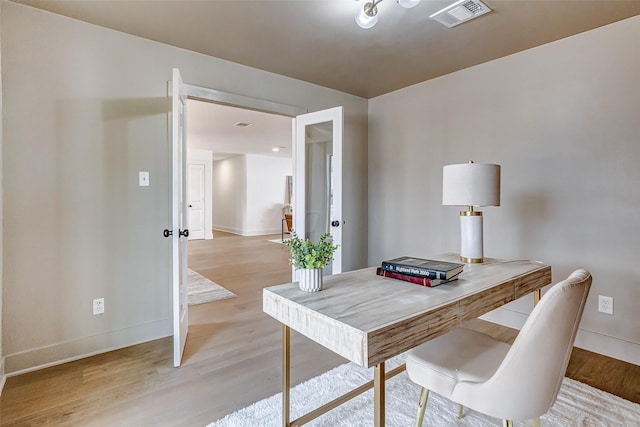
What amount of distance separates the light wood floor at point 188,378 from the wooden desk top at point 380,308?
0.94 m

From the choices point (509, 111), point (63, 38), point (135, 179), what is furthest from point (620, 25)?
point (63, 38)

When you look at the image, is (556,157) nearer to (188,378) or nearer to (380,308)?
(380,308)

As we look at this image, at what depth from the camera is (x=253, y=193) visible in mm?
9562

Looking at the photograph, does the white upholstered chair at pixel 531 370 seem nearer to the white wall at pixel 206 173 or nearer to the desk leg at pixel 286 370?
the desk leg at pixel 286 370

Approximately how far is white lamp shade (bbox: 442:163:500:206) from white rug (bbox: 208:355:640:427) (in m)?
1.12

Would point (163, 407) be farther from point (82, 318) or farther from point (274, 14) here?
point (274, 14)

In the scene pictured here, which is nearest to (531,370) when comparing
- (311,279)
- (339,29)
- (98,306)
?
(311,279)

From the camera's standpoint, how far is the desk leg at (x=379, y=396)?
1054 mm

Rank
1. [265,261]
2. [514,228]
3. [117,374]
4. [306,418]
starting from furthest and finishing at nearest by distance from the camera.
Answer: [265,261] < [514,228] < [117,374] < [306,418]

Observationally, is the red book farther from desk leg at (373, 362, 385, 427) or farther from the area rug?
the area rug

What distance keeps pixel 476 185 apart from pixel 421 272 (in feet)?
2.46

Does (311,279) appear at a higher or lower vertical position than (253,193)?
lower

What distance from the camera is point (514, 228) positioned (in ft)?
9.35

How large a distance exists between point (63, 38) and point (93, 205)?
1165mm
